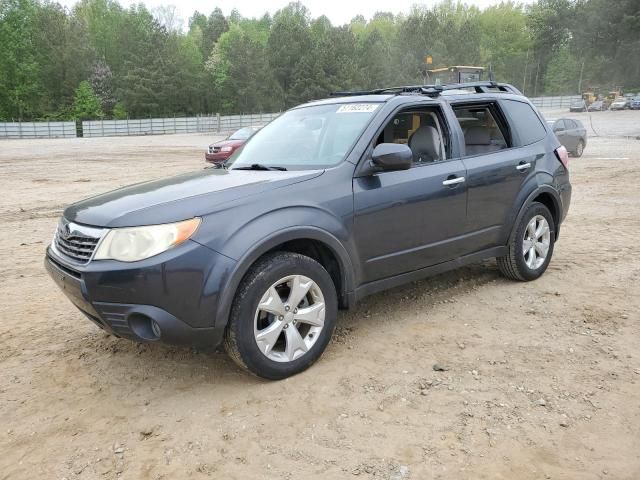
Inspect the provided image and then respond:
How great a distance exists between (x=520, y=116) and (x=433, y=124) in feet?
3.93

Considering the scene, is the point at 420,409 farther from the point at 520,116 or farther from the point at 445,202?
the point at 520,116

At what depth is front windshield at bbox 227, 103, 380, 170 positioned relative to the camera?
13.1ft

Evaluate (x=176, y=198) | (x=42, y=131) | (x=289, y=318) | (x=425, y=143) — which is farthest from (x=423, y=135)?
(x=42, y=131)

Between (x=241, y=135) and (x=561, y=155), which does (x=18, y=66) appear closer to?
(x=241, y=135)

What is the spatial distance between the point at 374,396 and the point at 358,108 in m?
2.17

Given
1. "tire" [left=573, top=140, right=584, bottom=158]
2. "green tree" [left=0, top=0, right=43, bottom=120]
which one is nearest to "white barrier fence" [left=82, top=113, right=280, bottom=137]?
"green tree" [left=0, top=0, right=43, bottom=120]

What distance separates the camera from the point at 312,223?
348cm

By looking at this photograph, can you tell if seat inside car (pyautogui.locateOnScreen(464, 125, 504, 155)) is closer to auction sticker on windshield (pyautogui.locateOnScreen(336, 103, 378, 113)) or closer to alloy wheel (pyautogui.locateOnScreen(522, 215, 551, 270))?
alloy wheel (pyautogui.locateOnScreen(522, 215, 551, 270))

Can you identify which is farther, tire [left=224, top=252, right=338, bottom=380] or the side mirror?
the side mirror

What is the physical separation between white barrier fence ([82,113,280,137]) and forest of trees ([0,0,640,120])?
19.4m

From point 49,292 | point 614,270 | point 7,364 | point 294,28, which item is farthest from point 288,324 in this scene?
point 294,28

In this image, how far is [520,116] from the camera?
17.2 feet

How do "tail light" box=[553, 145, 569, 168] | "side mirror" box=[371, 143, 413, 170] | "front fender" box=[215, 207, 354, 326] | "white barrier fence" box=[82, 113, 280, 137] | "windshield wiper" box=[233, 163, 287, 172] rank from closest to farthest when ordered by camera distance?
"front fender" box=[215, 207, 354, 326] < "side mirror" box=[371, 143, 413, 170] < "windshield wiper" box=[233, 163, 287, 172] < "tail light" box=[553, 145, 569, 168] < "white barrier fence" box=[82, 113, 280, 137]

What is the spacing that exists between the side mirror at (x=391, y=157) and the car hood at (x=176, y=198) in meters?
0.39
